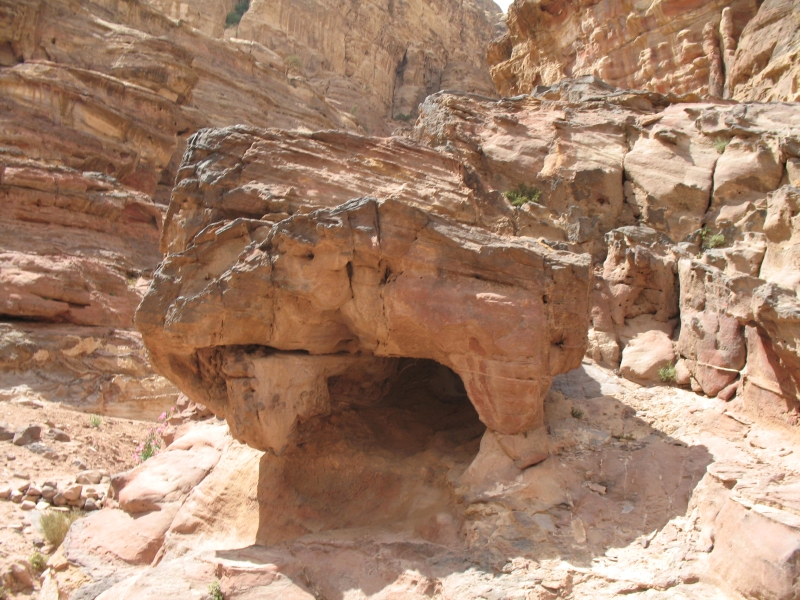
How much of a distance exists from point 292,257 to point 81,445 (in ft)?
21.0

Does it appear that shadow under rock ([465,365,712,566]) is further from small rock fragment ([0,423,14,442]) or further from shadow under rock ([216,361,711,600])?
small rock fragment ([0,423,14,442])

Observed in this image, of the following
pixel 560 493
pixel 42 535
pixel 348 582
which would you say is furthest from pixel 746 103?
pixel 42 535

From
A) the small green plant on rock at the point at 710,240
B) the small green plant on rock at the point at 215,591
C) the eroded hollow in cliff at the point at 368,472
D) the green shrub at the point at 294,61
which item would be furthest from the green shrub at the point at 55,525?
the green shrub at the point at 294,61

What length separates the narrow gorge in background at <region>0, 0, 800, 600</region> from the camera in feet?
16.3

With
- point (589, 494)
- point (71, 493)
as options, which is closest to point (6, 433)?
point (71, 493)

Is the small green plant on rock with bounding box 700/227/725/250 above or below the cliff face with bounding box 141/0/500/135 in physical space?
below

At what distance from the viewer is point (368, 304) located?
227 inches

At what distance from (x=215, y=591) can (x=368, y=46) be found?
138 feet

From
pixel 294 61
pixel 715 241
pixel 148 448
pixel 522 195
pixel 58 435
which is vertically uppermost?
pixel 294 61

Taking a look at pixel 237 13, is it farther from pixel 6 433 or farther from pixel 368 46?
pixel 6 433

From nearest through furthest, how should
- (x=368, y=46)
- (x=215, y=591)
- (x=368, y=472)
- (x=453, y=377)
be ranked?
1. (x=215, y=591)
2. (x=368, y=472)
3. (x=453, y=377)
4. (x=368, y=46)

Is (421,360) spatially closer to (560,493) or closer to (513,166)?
(560,493)

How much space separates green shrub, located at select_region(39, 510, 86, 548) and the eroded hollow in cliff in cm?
249

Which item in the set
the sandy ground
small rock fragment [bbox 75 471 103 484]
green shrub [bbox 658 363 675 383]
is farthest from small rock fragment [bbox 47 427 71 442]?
green shrub [bbox 658 363 675 383]
